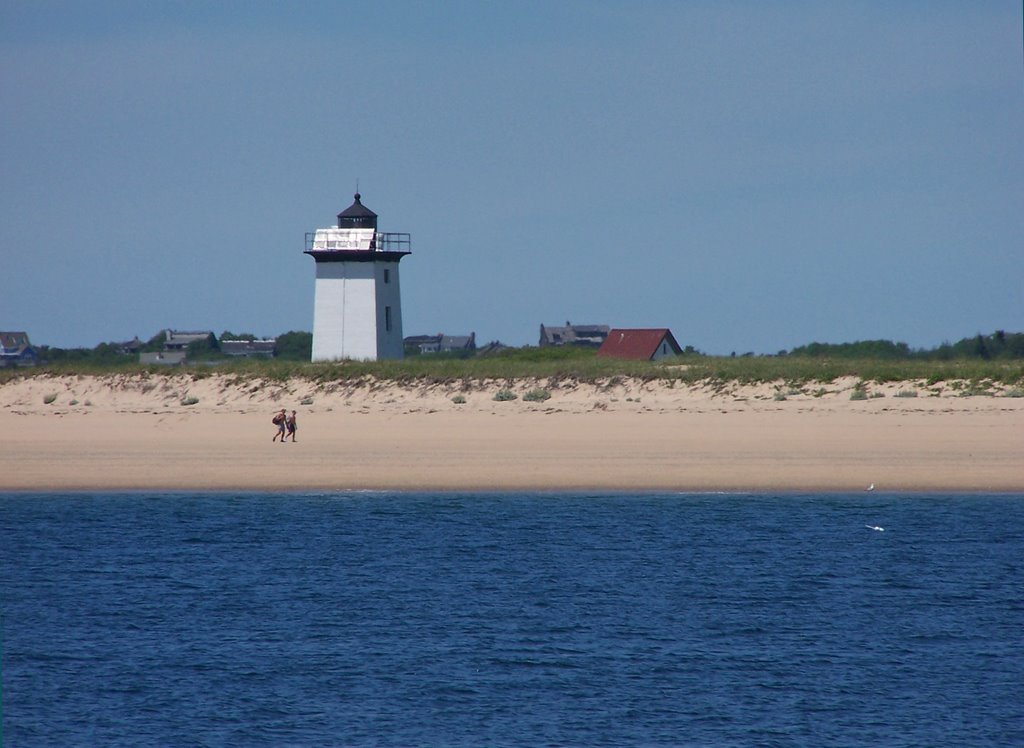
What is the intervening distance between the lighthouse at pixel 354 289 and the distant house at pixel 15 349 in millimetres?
24586

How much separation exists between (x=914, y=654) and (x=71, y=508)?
16489mm

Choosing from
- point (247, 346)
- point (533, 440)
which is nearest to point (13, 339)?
point (247, 346)

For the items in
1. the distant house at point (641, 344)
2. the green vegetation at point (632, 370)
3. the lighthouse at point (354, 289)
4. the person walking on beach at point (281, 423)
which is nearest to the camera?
the person walking on beach at point (281, 423)

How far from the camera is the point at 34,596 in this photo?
17297 mm

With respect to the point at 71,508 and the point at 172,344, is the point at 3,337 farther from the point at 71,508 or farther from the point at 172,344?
→ the point at 71,508

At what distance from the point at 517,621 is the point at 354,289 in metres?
30.6

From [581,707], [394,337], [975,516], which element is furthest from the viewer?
→ [394,337]

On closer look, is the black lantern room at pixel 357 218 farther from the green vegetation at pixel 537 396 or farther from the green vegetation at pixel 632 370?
the green vegetation at pixel 537 396

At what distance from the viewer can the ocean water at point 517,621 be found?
469 inches

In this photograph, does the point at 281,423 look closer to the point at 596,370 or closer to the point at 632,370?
the point at 596,370

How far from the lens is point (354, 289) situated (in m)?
44.9

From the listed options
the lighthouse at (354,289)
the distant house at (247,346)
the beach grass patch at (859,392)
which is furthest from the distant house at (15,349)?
the beach grass patch at (859,392)

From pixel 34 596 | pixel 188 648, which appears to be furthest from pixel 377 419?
pixel 188 648

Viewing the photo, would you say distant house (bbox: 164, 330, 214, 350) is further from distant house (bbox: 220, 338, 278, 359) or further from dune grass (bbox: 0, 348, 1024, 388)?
dune grass (bbox: 0, 348, 1024, 388)
